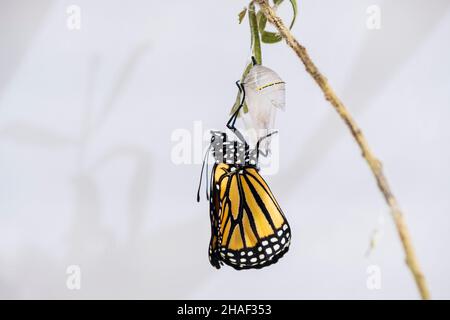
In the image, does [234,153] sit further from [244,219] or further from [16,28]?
[16,28]

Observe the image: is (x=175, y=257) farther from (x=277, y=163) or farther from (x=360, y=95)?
(x=360, y=95)

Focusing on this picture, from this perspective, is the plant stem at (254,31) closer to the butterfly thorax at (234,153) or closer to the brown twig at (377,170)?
the brown twig at (377,170)

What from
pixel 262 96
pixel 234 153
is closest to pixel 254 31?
pixel 262 96

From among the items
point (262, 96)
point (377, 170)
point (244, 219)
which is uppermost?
point (262, 96)

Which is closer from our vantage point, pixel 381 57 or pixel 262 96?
pixel 262 96

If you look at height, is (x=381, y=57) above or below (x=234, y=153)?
above

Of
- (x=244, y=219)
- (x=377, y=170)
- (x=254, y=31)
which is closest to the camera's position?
(x=377, y=170)
